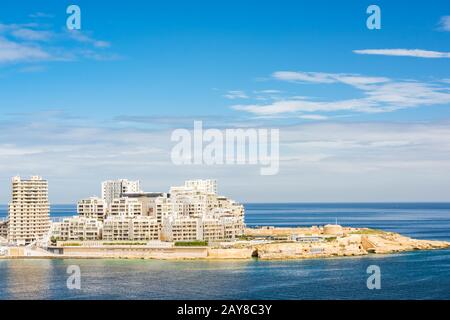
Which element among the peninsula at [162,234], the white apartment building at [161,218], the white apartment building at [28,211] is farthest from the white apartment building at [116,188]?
the white apartment building at [28,211]

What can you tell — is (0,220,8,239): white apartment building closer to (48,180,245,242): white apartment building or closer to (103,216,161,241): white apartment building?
(48,180,245,242): white apartment building

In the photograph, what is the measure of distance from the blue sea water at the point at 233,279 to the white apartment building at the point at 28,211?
432 centimetres

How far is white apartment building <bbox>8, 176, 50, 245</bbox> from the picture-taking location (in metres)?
33.7

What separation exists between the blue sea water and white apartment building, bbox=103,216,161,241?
8.68 feet

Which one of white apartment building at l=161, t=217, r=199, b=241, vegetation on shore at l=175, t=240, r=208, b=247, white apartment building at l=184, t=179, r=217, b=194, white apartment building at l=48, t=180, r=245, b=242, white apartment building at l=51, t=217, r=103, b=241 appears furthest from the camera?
white apartment building at l=184, t=179, r=217, b=194

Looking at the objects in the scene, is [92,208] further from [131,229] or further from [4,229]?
[131,229]

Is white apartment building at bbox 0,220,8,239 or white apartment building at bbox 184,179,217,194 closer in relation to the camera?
white apartment building at bbox 0,220,8,239

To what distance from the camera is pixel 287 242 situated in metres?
30.5

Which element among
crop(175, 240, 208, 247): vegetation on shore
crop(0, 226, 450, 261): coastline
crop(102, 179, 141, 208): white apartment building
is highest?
crop(102, 179, 141, 208): white apartment building

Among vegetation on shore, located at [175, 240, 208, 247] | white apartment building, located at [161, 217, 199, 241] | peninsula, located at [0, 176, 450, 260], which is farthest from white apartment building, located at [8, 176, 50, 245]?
vegetation on shore, located at [175, 240, 208, 247]
